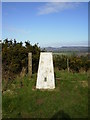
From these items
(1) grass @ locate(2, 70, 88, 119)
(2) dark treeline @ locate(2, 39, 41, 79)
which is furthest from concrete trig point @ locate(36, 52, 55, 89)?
(2) dark treeline @ locate(2, 39, 41, 79)

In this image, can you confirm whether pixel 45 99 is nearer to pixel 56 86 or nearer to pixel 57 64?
pixel 56 86

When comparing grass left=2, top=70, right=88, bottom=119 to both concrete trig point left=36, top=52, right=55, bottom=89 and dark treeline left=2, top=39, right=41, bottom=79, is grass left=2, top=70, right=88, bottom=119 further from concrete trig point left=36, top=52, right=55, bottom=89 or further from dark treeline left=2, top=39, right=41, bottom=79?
dark treeline left=2, top=39, right=41, bottom=79

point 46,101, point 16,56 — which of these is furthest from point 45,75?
point 16,56

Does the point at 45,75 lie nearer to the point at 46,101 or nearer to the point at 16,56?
the point at 46,101

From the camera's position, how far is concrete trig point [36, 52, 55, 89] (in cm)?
852

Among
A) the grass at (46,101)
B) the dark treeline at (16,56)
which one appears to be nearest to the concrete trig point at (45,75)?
the grass at (46,101)

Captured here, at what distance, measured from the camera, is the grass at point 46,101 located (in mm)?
6148

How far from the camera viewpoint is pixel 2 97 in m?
7.52

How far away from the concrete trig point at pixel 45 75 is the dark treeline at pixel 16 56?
276 centimetres

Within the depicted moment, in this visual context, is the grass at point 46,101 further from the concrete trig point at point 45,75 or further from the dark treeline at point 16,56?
the dark treeline at point 16,56

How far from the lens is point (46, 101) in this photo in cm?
711

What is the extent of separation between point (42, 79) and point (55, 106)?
2.10 m

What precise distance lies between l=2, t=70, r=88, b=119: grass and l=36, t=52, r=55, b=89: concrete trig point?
1.00ft

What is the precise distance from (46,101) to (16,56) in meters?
5.64
